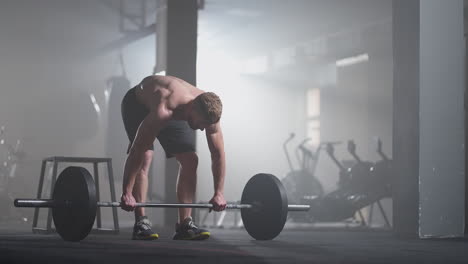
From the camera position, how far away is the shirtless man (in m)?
3.30

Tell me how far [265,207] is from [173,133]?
68cm

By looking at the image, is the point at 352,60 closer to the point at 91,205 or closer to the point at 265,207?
the point at 265,207

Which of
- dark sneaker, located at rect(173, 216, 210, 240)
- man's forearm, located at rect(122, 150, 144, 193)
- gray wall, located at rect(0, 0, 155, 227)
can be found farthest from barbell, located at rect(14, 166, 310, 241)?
gray wall, located at rect(0, 0, 155, 227)

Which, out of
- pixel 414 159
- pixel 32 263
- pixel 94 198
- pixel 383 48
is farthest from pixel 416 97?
pixel 383 48

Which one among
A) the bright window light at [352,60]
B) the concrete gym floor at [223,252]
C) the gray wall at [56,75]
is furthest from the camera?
the bright window light at [352,60]

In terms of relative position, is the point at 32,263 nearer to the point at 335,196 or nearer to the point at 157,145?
the point at 157,145

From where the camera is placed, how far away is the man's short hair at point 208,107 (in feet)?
10.6

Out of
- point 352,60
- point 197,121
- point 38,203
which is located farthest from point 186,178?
point 352,60

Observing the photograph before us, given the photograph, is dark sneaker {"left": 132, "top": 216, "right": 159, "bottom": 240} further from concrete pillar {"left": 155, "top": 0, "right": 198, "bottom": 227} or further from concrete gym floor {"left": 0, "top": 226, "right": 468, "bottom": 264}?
concrete pillar {"left": 155, "top": 0, "right": 198, "bottom": 227}

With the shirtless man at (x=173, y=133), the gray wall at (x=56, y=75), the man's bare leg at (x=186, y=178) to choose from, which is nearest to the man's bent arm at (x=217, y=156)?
the shirtless man at (x=173, y=133)

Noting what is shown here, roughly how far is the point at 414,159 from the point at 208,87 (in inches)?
310

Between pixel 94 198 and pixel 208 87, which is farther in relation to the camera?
pixel 208 87

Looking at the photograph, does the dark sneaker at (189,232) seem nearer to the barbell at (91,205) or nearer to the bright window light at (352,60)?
the barbell at (91,205)

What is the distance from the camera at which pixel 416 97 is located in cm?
445
